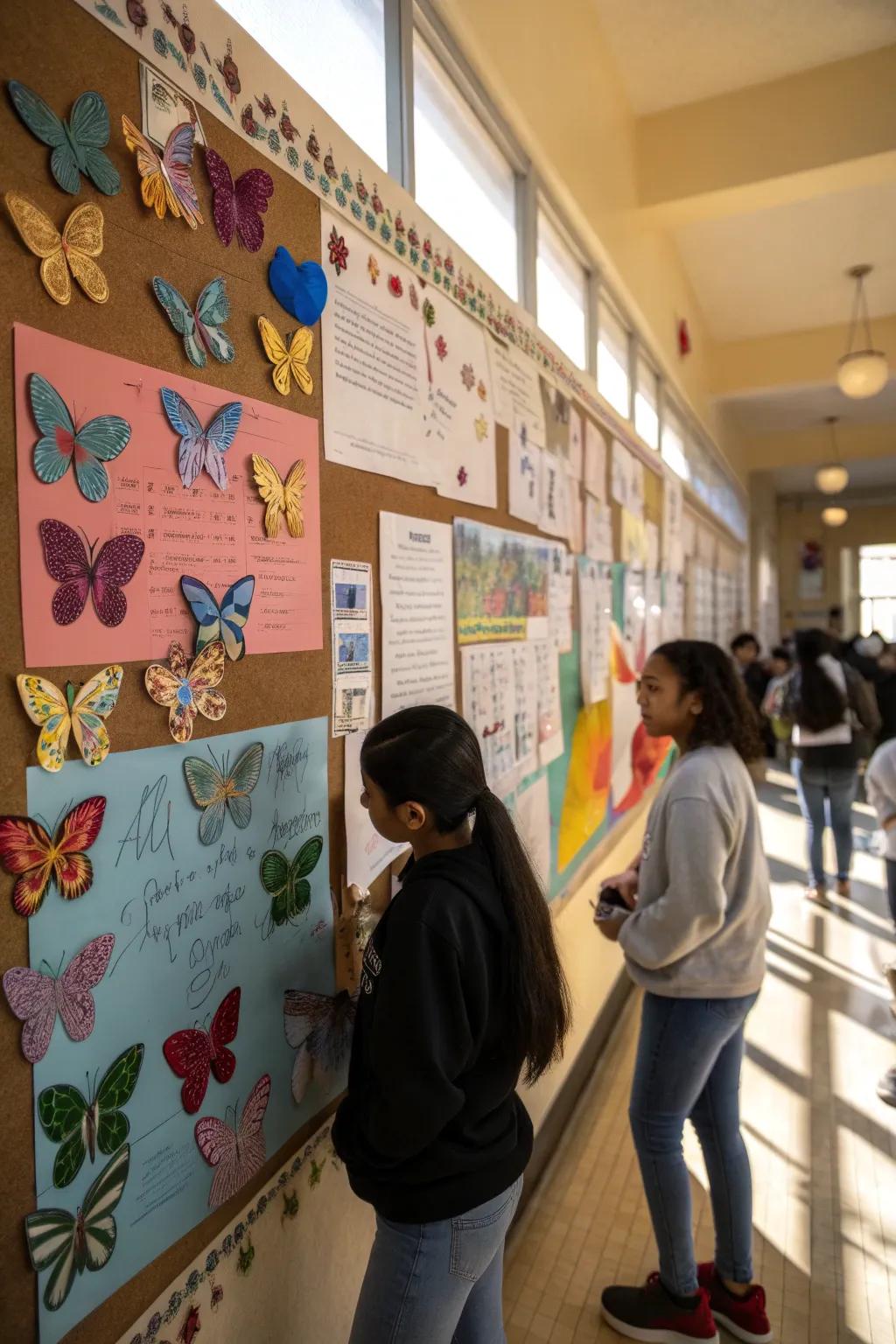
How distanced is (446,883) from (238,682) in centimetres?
35

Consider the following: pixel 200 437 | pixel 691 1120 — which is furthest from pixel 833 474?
pixel 200 437

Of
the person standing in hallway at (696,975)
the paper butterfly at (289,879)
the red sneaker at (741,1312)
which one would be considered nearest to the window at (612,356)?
the person standing in hallway at (696,975)

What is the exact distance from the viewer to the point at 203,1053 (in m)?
0.93

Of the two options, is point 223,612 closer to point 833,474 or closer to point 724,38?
point 724,38

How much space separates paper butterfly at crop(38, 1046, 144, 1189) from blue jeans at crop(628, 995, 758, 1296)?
1.09m

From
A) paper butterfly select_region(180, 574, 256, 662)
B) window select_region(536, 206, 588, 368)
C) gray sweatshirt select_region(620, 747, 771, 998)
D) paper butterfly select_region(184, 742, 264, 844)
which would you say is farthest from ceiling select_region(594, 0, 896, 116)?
paper butterfly select_region(184, 742, 264, 844)

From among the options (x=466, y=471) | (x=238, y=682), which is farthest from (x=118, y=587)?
(x=466, y=471)

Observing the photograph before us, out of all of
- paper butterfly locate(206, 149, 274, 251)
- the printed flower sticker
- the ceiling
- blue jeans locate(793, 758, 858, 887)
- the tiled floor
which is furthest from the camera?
blue jeans locate(793, 758, 858, 887)

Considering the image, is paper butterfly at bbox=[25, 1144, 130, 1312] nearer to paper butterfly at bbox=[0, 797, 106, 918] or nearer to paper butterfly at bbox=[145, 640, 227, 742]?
paper butterfly at bbox=[0, 797, 106, 918]

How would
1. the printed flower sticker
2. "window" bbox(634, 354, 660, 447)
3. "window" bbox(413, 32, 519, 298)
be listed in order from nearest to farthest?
1. the printed flower sticker
2. "window" bbox(413, 32, 519, 298)
3. "window" bbox(634, 354, 660, 447)

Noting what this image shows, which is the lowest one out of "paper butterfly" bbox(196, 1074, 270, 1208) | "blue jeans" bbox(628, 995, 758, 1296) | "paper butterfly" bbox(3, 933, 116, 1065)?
"blue jeans" bbox(628, 995, 758, 1296)

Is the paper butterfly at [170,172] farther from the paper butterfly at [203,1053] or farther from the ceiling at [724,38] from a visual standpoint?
the ceiling at [724,38]

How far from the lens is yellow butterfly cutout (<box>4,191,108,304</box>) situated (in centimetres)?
69

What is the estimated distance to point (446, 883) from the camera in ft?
3.23
